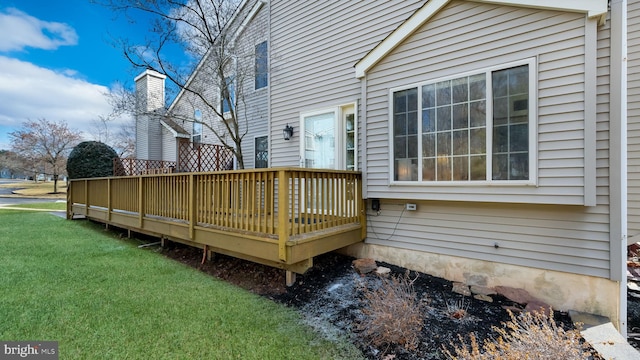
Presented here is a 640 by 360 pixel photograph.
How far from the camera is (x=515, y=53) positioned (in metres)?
3.43

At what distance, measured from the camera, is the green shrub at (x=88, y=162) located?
11984 mm

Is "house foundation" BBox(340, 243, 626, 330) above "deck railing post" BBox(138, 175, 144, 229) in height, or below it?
below

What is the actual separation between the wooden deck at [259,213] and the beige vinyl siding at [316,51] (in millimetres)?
2049

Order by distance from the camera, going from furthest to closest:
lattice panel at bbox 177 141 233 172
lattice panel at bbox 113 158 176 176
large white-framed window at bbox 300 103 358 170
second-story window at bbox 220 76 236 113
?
lattice panel at bbox 113 158 176 176, lattice panel at bbox 177 141 233 172, second-story window at bbox 220 76 236 113, large white-framed window at bbox 300 103 358 170

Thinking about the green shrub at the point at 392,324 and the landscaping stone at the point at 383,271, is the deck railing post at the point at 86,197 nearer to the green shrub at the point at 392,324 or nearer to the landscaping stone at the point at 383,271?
the landscaping stone at the point at 383,271

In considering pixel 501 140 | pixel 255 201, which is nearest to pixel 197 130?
pixel 255 201

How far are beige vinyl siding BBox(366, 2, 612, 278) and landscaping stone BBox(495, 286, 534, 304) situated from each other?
0.36 meters

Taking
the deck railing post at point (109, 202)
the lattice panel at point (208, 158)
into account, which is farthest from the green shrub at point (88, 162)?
the deck railing post at point (109, 202)

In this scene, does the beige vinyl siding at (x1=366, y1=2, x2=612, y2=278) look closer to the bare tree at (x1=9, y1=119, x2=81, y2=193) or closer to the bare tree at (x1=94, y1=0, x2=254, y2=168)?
the bare tree at (x1=94, y1=0, x2=254, y2=168)

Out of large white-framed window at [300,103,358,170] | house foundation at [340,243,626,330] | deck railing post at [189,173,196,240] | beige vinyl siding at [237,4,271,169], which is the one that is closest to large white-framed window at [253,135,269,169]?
beige vinyl siding at [237,4,271,169]

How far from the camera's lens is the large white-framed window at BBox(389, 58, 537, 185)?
11.0 ft

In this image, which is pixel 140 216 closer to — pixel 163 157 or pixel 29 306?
pixel 29 306

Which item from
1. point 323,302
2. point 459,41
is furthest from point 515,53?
point 323,302

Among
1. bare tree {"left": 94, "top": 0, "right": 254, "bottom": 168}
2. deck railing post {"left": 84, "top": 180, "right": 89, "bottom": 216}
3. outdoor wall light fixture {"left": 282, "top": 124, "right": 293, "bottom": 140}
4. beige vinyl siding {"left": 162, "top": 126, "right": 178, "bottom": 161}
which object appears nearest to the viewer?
outdoor wall light fixture {"left": 282, "top": 124, "right": 293, "bottom": 140}
